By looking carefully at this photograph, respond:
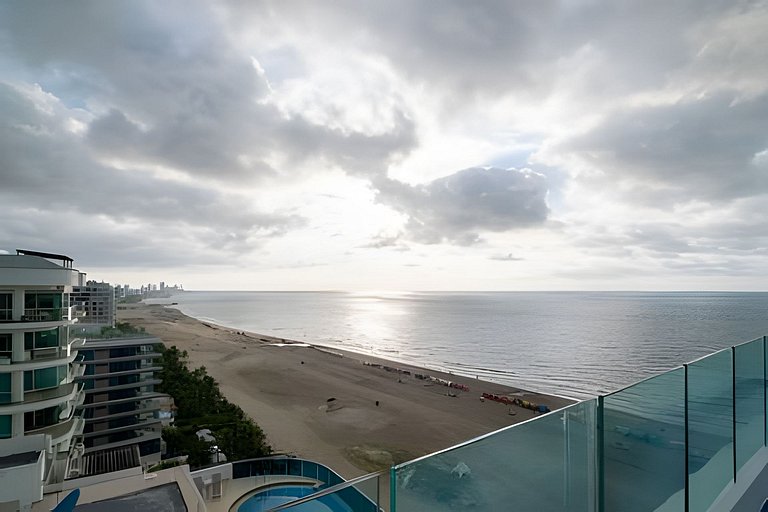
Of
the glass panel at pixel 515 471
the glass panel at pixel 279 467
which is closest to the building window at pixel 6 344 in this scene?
the glass panel at pixel 279 467

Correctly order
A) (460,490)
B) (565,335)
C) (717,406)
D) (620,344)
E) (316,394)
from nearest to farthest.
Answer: (460,490) < (717,406) < (316,394) < (620,344) < (565,335)

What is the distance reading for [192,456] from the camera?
15.7 m

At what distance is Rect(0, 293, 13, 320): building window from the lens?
10938 millimetres

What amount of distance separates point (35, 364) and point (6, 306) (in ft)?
5.45

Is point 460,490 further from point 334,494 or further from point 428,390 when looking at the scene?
point 428,390

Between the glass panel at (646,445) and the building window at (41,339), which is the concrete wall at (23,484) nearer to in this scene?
the building window at (41,339)

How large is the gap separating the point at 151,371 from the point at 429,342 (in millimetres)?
43672

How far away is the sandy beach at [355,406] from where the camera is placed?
2098 centimetres

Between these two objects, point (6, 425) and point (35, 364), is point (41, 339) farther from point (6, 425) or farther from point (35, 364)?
point (6, 425)

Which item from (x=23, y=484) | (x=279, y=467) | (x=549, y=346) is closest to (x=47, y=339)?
(x=23, y=484)

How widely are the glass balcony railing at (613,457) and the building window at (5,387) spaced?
12993mm

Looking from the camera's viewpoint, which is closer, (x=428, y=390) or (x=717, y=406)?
(x=717, y=406)

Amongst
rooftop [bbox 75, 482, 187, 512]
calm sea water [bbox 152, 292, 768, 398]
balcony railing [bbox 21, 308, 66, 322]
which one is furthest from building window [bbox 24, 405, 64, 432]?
calm sea water [bbox 152, 292, 768, 398]

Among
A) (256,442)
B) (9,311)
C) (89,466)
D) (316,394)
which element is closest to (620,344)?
(316,394)
